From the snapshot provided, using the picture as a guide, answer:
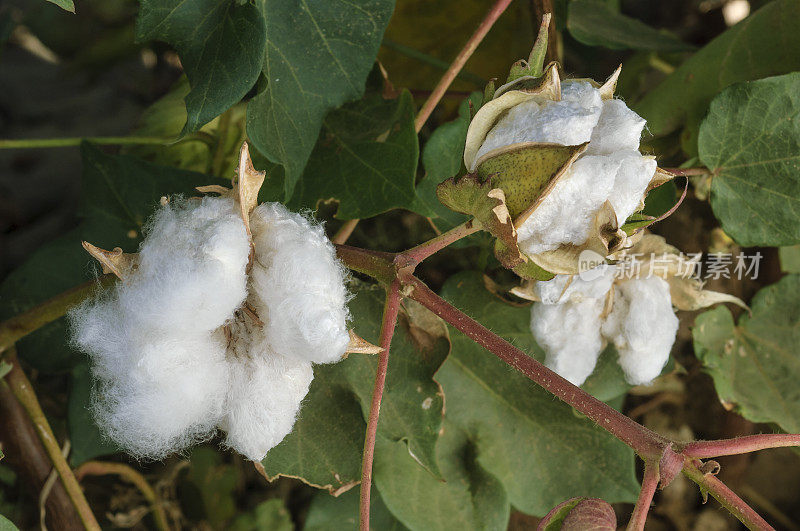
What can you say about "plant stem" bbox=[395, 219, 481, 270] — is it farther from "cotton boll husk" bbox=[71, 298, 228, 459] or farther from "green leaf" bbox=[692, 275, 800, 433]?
"green leaf" bbox=[692, 275, 800, 433]

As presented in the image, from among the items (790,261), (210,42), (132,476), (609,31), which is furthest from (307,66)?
(790,261)

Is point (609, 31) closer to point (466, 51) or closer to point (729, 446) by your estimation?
point (466, 51)

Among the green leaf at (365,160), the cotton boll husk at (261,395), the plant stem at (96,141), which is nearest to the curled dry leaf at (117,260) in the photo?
the cotton boll husk at (261,395)

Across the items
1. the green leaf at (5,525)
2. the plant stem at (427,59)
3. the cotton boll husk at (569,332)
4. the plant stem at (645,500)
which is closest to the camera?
the plant stem at (645,500)

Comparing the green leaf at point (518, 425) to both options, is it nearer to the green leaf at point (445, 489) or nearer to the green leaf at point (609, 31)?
the green leaf at point (445, 489)

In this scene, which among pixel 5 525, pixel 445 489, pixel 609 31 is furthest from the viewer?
pixel 609 31

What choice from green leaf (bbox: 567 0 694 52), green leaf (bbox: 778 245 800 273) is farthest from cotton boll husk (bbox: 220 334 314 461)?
green leaf (bbox: 778 245 800 273)
